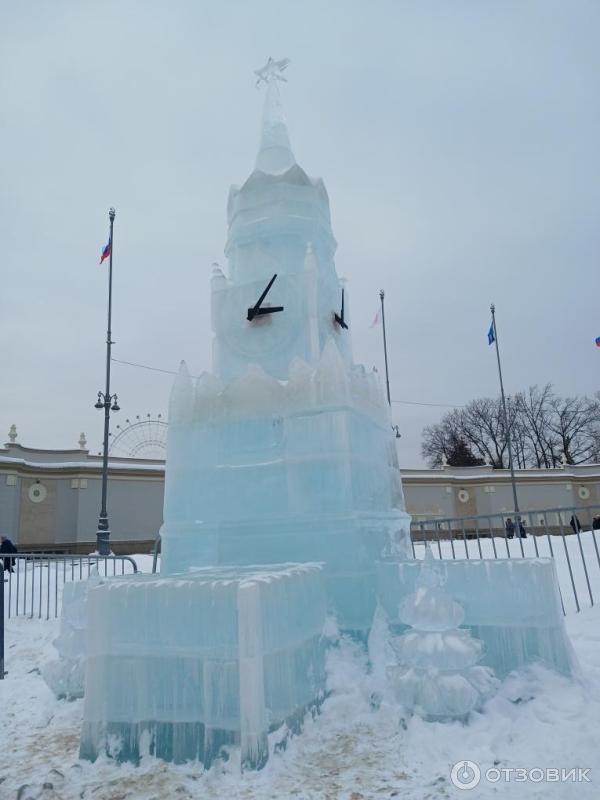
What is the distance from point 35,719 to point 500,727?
3.89 meters

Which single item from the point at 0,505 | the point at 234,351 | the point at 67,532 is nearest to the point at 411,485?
the point at 67,532

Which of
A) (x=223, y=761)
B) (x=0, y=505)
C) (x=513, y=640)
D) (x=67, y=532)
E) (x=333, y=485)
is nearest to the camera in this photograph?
(x=223, y=761)

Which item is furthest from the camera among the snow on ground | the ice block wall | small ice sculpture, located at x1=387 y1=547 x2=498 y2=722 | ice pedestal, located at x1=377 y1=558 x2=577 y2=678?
the ice block wall

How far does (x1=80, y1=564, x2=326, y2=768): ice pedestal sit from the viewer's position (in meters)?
3.88

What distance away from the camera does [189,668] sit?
13.3ft

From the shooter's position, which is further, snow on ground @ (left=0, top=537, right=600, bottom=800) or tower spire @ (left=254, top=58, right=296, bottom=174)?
tower spire @ (left=254, top=58, right=296, bottom=174)

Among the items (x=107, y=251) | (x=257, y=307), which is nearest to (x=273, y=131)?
(x=257, y=307)

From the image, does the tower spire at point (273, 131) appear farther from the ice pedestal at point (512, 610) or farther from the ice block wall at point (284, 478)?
the ice pedestal at point (512, 610)

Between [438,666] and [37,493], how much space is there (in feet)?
82.3

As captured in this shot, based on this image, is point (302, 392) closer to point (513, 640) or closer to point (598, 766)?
point (513, 640)

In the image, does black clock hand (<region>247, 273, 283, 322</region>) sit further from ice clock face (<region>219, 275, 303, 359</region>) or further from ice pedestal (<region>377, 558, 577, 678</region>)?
ice pedestal (<region>377, 558, 577, 678</region>)

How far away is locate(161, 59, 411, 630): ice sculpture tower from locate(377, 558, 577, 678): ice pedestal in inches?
40.3

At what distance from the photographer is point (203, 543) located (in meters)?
6.36

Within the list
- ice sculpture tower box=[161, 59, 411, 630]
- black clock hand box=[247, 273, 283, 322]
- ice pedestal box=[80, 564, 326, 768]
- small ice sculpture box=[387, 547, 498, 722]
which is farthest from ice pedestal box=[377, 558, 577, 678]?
black clock hand box=[247, 273, 283, 322]
